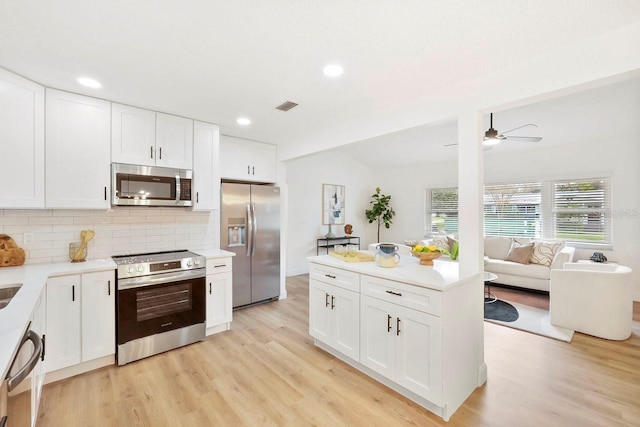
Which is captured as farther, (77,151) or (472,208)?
(77,151)

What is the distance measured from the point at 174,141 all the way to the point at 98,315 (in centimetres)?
188

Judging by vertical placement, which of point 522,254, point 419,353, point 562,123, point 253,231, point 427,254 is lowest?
point 419,353

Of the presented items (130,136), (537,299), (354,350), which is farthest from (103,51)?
(537,299)

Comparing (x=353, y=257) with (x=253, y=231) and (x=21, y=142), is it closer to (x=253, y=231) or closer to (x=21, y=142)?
(x=253, y=231)

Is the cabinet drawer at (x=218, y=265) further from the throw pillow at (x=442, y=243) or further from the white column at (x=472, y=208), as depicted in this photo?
the throw pillow at (x=442, y=243)

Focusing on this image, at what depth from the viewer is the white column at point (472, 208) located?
2.24 m

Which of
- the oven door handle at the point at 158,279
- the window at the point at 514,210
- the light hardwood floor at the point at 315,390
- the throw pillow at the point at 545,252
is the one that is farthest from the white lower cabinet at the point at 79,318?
the window at the point at 514,210

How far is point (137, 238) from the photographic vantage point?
3.22 meters

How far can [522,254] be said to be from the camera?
4.87 metres

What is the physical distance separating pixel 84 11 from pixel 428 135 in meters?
4.86

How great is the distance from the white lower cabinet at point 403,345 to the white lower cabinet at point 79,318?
7.45 feet

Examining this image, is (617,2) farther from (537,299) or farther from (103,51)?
(537,299)

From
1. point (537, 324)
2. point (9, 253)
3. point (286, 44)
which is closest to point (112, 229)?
point (9, 253)

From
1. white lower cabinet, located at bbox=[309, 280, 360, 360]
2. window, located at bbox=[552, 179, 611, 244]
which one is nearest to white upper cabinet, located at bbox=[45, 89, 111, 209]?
white lower cabinet, located at bbox=[309, 280, 360, 360]
